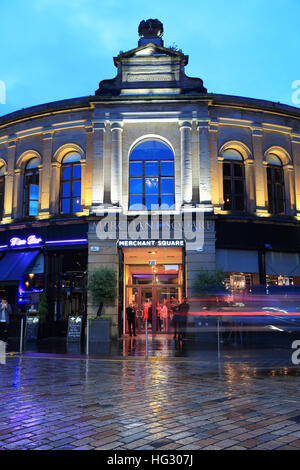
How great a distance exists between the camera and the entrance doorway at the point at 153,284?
22547 millimetres

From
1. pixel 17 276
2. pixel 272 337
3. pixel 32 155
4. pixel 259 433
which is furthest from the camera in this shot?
pixel 32 155

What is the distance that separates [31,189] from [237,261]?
1260 centimetres

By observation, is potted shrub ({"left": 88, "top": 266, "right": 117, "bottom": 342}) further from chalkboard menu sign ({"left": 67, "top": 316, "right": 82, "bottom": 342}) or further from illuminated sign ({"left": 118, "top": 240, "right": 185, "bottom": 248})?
illuminated sign ({"left": 118, "top": 240, "right": 185, "bottom": 248})

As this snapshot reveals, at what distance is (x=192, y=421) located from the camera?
537cm

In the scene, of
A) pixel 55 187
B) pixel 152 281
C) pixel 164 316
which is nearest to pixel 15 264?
pixel 55 187

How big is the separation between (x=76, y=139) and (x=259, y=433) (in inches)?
798

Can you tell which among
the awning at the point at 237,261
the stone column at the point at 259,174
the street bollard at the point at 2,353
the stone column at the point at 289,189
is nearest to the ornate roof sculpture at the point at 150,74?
the stone column at the point at 259,174

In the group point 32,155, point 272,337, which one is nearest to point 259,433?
point 272,337

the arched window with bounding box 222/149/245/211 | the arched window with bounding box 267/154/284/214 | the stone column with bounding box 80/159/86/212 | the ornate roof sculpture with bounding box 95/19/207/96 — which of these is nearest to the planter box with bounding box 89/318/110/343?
the stone column with bounding box 80/159/86/212

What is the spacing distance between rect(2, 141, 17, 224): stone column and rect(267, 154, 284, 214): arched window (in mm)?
15064

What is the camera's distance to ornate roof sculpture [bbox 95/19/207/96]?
22328 millimetres

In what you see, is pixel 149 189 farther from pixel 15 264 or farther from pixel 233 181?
pixel 15 264

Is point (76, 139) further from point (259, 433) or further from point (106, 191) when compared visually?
point (259, 433)

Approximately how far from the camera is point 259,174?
22219mm
